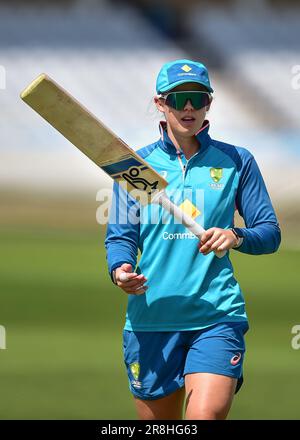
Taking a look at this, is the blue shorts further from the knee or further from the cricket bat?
the cricket bat

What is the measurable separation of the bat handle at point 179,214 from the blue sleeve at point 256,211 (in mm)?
125

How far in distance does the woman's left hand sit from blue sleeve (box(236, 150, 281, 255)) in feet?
0.39

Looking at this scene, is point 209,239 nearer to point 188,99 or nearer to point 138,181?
point 138,181

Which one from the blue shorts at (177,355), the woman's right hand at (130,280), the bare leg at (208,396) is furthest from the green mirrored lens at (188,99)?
the bare leg at (208,396)

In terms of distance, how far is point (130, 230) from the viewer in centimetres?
302

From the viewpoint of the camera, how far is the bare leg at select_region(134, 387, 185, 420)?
3000 millimetres

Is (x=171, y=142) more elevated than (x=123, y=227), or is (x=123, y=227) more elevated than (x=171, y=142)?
(x=171, y=142)

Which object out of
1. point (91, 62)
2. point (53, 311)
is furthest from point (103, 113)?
point (53, 311)

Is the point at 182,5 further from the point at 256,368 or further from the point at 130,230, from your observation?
the point at 130,230

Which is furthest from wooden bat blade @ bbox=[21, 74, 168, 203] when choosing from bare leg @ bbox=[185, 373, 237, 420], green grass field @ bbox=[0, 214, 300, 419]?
green grass field @ bbox=[0, 214, 300, 419]

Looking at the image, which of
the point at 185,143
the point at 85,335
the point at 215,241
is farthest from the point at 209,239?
the point at 85,335

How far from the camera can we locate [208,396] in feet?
9.07

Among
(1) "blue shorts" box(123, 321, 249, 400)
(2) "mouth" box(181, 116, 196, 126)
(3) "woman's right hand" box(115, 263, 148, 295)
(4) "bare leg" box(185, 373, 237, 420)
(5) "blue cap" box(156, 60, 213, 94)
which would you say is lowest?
(4) "bare leg" box(185, 373, 237, 420)

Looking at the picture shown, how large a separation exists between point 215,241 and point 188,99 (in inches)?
18.8
